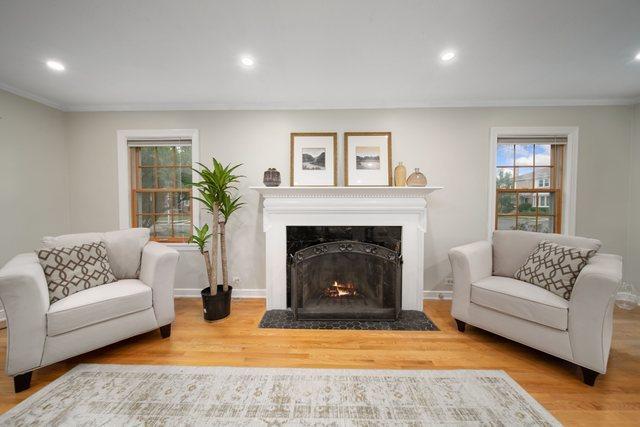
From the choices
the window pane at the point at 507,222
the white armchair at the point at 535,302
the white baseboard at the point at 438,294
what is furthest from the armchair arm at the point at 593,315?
the window pane at the point at 507,222

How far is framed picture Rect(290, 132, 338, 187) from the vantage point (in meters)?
2.88

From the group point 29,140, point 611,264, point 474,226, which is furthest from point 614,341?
point 29,140

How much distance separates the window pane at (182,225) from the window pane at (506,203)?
12.9ft

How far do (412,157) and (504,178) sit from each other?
120cm

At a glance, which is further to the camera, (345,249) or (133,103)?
(133,103)

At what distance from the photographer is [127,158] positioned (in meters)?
3.02

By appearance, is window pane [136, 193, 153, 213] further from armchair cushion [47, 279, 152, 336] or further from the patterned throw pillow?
armchair cushion [47, 279, 152, 336]

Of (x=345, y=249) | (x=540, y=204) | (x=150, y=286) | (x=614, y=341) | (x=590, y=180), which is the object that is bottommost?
(x=614, y=341)

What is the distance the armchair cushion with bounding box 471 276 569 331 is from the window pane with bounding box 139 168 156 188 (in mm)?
3778

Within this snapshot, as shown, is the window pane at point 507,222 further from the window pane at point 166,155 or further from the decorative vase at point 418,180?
the window pane at point 166,155

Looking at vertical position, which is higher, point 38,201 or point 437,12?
point 437,12

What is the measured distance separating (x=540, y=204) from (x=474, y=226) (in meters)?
0.91

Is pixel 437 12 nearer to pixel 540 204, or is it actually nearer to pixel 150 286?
pixel 540 204

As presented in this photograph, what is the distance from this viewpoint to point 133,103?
2.90 meters
